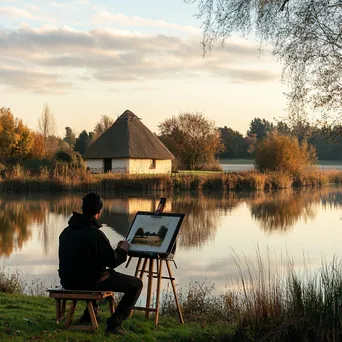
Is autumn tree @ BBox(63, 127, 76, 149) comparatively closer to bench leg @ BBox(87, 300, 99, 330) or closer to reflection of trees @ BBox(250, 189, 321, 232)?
reflection of trees @ BBox(250, 189, 321, 232)

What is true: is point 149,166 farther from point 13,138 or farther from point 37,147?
point 13,138

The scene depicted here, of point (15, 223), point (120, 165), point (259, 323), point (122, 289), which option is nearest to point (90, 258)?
point (122, 289)

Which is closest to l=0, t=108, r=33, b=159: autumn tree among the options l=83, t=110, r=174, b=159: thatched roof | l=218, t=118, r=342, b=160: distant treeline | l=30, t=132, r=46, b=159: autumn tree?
l=30, t=132, r=46, b=159: autumn tree

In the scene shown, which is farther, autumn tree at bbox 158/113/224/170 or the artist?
autumn tree at bbox 158/113/224/170

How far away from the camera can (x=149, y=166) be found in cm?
A: 4462

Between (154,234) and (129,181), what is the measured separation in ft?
91.8

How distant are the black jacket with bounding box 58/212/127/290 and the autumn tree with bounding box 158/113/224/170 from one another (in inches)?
1752

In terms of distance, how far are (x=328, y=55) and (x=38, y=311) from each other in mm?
5002

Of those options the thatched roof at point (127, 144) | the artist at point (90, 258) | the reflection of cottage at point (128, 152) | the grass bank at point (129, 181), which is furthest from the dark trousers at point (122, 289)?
the thatched roof at point (127, 144)

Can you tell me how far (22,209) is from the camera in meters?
23.8

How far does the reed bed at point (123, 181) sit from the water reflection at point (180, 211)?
1.86 m

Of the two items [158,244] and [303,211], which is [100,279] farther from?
[303,211]

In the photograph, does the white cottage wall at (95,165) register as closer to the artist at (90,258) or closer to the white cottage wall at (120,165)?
the white cottage wall at (120,165)

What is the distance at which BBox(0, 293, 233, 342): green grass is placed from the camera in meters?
5.51
